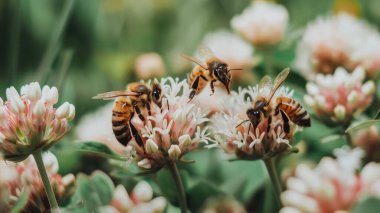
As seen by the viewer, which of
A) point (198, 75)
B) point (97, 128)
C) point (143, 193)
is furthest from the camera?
point (97, 128)

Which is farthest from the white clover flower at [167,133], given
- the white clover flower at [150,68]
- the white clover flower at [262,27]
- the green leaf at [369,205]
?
the white clover flower at [262,27]

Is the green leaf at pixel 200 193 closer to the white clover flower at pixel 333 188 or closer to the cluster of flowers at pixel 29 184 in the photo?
the cluster of flowers at pixel 29 184

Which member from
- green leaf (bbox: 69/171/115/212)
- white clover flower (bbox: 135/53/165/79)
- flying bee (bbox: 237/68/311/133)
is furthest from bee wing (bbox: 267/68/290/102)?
white clover flower (bbox: 135/53/165/79)

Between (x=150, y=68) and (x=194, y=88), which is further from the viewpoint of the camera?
(x=150, y=68)

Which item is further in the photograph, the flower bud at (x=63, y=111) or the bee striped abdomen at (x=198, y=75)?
the bee striped abdomen at (x=198, y=75)

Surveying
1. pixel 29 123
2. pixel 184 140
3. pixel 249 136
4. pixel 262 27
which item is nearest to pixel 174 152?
pixel 184 140

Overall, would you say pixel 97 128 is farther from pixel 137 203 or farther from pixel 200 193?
pixel 137 203
